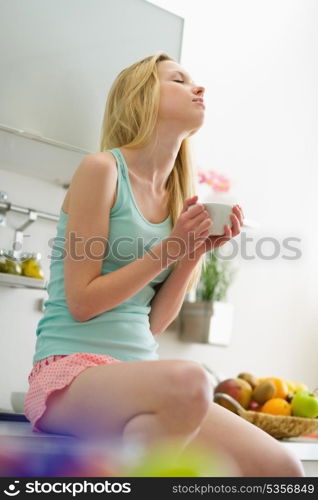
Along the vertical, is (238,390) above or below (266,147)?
below

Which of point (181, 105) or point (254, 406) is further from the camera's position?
point (254, 406)

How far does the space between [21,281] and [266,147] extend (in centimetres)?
141

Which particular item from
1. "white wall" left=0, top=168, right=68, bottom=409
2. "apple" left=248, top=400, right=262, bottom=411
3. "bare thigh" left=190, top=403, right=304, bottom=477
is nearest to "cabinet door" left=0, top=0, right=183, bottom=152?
"white wall" left=0, top=168, right=68, bottom=409

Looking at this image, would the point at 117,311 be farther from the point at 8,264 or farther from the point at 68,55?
the point at 68,55

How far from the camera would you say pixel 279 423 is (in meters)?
1.84

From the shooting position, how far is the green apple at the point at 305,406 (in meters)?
1.89

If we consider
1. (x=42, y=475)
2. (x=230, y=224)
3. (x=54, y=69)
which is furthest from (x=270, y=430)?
(x=54, y=69)

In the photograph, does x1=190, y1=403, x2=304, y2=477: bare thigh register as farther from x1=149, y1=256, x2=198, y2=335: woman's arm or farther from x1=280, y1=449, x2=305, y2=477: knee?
x1=149, y1=256, x2=198, y2=335: woman's arm

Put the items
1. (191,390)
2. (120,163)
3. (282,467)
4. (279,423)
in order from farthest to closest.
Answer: (279,423) → (120,163) → (282,467) → (191,390)

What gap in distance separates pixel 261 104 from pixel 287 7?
17.1 inches

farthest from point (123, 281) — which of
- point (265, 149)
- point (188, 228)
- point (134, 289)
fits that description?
point (265, 149)

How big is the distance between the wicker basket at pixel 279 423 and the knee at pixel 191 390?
82 centimetres

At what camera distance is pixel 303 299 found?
9.57 feet

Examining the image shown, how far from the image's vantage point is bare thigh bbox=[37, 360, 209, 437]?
1049mm
